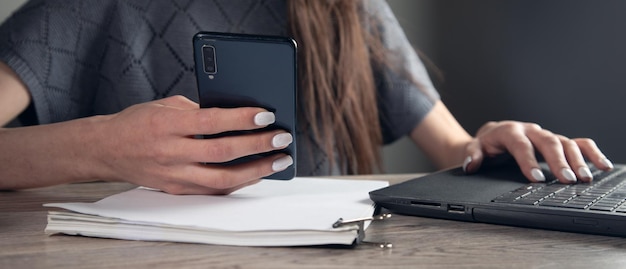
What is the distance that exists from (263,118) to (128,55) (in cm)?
73

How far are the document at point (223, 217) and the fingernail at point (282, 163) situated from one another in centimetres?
4

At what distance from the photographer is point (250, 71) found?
778 millimetres

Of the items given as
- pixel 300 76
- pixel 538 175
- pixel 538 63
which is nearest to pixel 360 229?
pixel 538 175

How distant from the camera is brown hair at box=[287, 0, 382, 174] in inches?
56.7

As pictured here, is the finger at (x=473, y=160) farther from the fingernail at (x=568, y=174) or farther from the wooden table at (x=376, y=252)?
the wooden table at (x=376, y=252)

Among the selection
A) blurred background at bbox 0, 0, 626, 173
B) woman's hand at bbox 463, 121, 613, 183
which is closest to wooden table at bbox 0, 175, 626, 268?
woman's hand at bbox 463, 121, 613, 183

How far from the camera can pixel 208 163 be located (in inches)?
32.6

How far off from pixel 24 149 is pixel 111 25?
0.49m

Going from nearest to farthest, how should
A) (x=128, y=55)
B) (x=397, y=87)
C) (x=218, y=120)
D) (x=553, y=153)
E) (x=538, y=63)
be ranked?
(x=218, y=120) < (x=553, y=153) < (x=128, y=55) < (x=397, y=87) < (x=538, y=63)

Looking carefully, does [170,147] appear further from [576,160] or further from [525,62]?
[525,62]

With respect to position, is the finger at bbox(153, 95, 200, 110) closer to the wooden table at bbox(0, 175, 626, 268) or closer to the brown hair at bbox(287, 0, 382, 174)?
the wooden table at bbox(0, 175, 626, 268)

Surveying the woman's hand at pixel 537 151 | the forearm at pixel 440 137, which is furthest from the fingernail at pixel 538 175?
the forearm at pixel 440 137

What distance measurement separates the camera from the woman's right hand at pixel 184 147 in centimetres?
78

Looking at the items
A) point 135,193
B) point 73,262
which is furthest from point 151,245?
point 135,193
